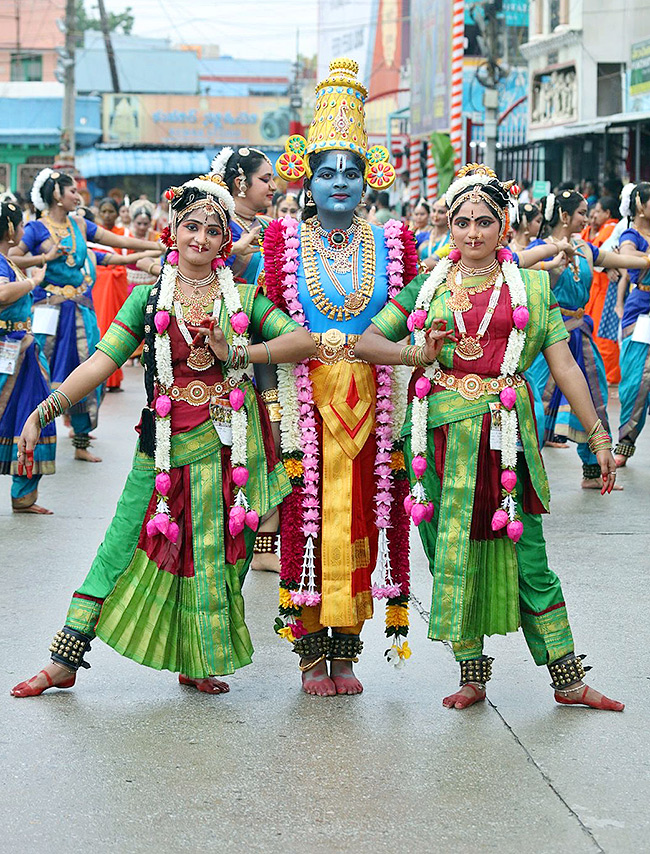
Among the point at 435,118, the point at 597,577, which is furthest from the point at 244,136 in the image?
the point at 597,577

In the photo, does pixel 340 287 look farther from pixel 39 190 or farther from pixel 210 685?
pixel 39 190

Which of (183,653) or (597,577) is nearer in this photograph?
(183,653)

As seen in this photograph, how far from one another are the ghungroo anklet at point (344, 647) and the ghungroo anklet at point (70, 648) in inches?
34.1

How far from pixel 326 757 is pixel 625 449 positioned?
216 inches

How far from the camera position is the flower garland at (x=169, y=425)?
4555 millimetres

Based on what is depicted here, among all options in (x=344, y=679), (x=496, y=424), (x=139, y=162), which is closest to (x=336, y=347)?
(x=496, y=424)

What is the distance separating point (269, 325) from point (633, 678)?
1.86m

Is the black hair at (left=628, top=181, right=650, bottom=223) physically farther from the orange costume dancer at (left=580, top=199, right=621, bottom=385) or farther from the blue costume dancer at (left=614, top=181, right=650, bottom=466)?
the orange costume dancer at (left=580, top=199, right=621, bottom=385)

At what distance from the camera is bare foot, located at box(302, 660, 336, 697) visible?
4809mm

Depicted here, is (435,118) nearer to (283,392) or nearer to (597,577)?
(597,577)

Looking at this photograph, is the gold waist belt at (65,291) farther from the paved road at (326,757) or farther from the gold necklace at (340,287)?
the gold necklace at (340,287)

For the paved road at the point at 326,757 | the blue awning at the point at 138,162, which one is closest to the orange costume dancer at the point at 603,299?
the paved road at the point at 326,757

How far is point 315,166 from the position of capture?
192 inches

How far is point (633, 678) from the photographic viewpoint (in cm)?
501
